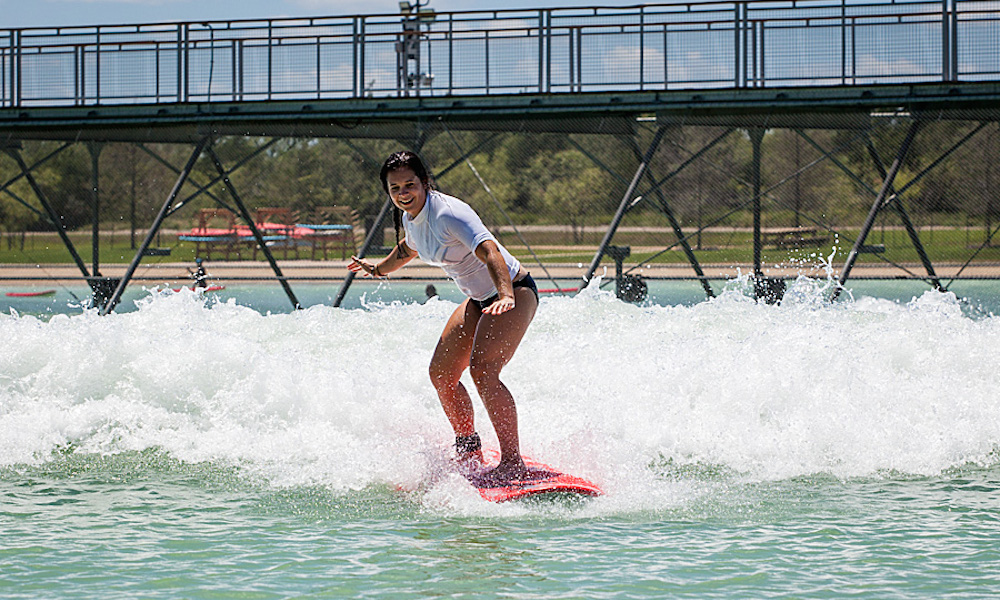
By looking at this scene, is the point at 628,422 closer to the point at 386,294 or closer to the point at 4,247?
the point at 386,294

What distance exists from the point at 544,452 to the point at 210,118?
1143 centimetres

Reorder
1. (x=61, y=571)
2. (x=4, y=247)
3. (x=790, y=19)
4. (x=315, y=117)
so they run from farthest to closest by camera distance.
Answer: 1. (x=4, y=247)
2. (x=315, y=117)
3. (x=790, y=19)
4. (x=61, y=571)

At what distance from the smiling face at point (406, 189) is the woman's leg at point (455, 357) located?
614 mm

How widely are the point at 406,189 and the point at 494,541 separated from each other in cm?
181

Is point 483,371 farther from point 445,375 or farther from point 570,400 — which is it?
point 570,400

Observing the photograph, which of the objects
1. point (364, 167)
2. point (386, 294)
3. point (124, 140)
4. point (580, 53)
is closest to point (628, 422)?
point (580, 53)

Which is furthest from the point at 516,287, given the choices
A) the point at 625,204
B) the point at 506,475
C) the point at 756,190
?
the point at 756,190

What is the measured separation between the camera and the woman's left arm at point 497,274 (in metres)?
5.13

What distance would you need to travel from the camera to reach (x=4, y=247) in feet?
93.9

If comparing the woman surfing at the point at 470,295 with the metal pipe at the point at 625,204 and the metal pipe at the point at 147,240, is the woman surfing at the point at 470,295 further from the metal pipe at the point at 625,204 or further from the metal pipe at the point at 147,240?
the metal pipe at the point at 147,240

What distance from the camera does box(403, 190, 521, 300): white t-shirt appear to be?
5359 millimetres

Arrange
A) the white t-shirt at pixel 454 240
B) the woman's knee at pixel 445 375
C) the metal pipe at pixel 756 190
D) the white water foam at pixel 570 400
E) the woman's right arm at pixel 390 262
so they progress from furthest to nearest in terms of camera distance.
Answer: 1. the metal pipe at pixel 756 190
2. the white water foam at pixel 570 400
3. the woman's right arm at pixel 390 262
4. the woman's knee at pixel 445 375
5. the white t-shirt at pixel 454 240

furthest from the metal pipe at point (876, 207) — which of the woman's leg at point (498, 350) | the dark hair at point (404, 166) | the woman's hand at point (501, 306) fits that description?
the woman's hand at point (501, 306)

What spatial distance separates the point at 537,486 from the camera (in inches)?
220
